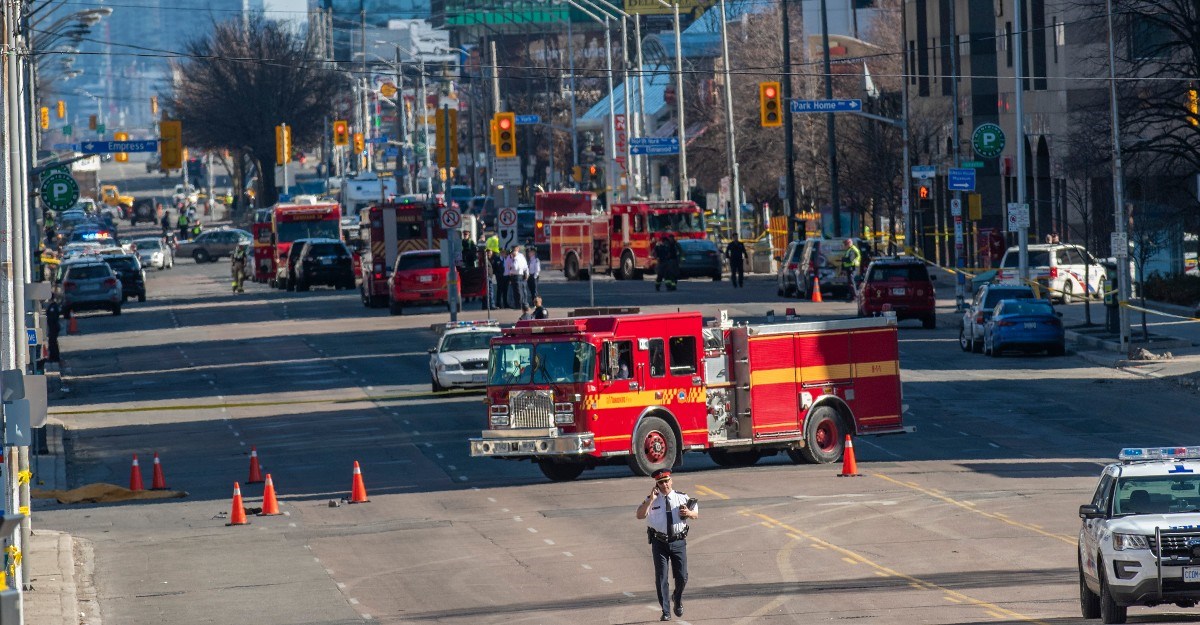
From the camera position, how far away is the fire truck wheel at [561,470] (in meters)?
27.7

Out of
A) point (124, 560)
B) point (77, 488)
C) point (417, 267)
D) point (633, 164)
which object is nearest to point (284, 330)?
point (417, 267)

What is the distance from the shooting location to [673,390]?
2709 centimetres

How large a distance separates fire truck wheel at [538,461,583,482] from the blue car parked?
703 inches

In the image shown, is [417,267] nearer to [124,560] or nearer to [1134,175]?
[1134,175]

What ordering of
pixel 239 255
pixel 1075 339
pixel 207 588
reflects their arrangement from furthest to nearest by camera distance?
pixel 239 255 < pixel 1075 339 < pixel 207 588

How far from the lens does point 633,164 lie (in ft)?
347

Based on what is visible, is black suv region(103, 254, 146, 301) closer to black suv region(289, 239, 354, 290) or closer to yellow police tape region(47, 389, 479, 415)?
black suv region(289, 239, 354, 290)

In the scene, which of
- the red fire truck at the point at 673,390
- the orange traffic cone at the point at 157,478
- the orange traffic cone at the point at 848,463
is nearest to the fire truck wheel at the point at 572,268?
the red fire truck at the point at 673,390

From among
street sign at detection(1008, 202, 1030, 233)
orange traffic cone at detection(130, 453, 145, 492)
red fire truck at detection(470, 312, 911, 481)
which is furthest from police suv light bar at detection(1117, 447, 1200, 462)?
street sign at detection(1008, 202, 1030, 233)

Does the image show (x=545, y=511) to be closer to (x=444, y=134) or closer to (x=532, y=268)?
(x=532, y=268)

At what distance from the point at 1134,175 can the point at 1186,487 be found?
42507 millimetres

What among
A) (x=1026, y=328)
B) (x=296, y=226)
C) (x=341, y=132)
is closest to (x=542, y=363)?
(x=1026, y=328)

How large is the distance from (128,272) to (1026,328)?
37.3m

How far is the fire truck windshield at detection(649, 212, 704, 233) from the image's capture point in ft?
226
